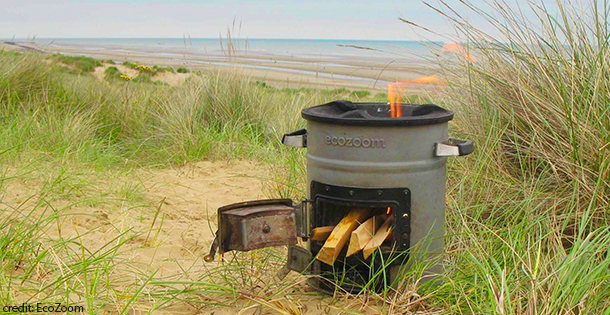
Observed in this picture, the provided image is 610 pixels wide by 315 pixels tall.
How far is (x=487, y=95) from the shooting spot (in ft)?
12.0

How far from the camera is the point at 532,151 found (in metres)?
3.49

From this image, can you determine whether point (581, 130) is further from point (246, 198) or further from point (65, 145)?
point (65, 145)

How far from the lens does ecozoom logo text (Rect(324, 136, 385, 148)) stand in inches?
95.8

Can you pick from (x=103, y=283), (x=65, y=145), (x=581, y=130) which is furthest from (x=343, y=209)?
(x=65, y=145)

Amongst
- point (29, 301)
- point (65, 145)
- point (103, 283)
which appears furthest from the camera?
point (65, 145)

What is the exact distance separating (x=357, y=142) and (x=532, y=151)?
151 cm

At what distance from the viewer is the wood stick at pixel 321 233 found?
2613 mm

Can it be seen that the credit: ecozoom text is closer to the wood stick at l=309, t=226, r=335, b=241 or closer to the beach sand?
the wood stick at l=309, t=226, r=335, b=241

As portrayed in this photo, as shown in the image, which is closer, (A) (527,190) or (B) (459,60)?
(A) (527,190)

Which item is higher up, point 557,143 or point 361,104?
point 361,104

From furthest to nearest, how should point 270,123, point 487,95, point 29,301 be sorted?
1. point 270,123
2. point 487,95
3. point 29,301

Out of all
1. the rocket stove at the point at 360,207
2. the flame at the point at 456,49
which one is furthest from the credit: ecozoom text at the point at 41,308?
the flame at the point at 456,49

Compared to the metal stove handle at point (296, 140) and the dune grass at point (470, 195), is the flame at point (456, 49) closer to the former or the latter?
the dune grass at point (470, 195)

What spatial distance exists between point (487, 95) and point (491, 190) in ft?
2.06
